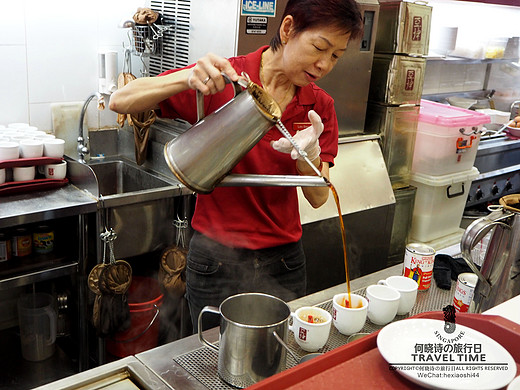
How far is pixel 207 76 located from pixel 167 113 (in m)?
0.42

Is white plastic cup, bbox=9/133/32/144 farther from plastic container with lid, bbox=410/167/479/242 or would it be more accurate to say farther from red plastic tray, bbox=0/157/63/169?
plastic container with lid, bbox=410/167/479/242

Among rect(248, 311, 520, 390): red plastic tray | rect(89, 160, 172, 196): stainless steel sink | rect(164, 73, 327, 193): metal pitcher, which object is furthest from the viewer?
rect(89, 160, 172, 196): stainless steel sink

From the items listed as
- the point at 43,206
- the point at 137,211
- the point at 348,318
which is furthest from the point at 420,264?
the point at 43,206

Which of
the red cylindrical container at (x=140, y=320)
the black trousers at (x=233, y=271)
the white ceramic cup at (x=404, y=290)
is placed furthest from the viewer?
the red cylindrical container at (x=140, y=320)

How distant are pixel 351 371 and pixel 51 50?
2609mm

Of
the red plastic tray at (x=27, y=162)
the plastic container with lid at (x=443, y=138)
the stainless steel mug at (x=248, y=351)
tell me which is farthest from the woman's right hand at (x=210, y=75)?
the plastic container with lid at (x=443, y=138)

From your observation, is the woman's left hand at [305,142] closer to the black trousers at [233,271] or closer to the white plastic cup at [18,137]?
the black trousers at [233,271]

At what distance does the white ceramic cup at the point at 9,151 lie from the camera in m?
2.42

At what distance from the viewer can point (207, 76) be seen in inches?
52.4

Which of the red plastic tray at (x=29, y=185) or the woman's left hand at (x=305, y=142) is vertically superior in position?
the woman's left hand at (x=305, y=142)

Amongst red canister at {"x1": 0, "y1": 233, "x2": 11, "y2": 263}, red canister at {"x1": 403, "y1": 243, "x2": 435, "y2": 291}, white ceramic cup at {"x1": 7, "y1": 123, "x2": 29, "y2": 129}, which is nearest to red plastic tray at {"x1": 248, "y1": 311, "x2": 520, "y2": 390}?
red canister at {"x1": 403, "y1": 243, "x2": 435, "y2": 291}

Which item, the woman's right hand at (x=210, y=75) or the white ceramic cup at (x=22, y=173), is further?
the white ceramic cup at (x=22, y=173)

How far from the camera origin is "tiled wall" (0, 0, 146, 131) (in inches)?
111

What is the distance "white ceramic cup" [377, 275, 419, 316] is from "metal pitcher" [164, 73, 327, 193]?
1.52 feet
